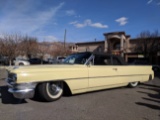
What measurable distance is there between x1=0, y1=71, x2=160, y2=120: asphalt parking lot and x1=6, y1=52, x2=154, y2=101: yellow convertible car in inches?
13.3

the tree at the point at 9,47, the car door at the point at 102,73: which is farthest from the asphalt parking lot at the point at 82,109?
the tree at the point at 9,47

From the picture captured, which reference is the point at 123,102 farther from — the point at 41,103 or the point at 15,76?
the point at 15,76

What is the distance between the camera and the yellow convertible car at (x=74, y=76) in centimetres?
464

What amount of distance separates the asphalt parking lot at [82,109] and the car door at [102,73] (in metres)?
0.54

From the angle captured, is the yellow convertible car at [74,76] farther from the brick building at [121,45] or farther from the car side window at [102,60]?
the brick building at [121,45]

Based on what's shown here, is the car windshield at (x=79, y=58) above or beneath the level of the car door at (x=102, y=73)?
above

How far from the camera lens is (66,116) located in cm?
411

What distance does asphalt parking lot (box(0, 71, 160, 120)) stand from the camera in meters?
4.10

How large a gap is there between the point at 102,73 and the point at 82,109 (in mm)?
2018

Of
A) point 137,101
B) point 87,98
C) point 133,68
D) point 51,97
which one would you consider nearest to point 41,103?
point 51,97

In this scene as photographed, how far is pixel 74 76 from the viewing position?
18.1 ft

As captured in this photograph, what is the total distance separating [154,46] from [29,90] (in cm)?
2867

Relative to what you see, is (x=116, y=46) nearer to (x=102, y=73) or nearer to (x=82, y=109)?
(x=102, y=73)

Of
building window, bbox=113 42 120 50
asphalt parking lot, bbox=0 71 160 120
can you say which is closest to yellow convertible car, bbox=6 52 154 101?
asphalt parking lot, bbox=0 71 160 120
